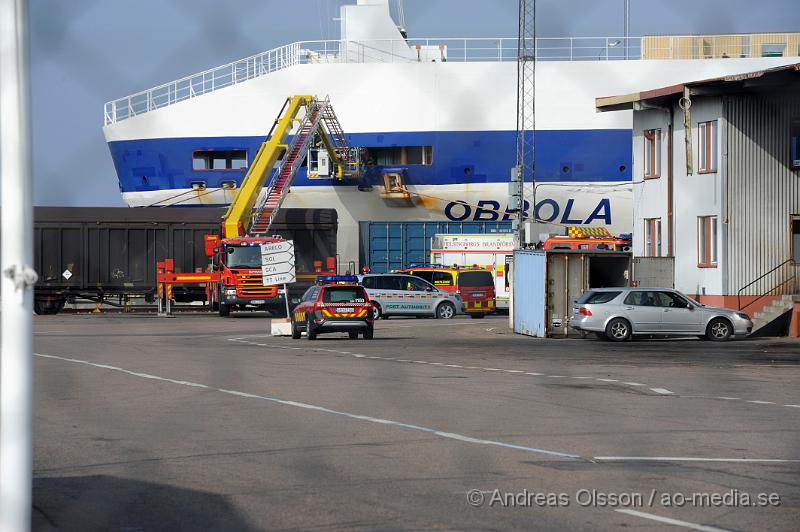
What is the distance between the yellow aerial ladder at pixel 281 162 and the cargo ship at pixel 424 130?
973 mm

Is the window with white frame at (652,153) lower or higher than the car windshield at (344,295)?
higher

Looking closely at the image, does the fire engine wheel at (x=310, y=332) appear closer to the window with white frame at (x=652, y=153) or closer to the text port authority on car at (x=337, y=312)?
the text port authority on car at (x=337, y=312)

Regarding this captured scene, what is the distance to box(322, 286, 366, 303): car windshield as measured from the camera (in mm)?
23438

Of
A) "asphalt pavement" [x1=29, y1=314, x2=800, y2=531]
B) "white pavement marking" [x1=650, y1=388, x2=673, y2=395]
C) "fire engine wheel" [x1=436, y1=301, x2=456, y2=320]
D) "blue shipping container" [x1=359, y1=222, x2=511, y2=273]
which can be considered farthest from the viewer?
"blue shipping container" [x1=359, y1=222, x2=511, y2=273]

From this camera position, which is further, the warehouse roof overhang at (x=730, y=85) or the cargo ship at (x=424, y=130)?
the cargo ship at (x=424, y=130)

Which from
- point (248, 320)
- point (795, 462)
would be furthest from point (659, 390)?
point (248, 320)

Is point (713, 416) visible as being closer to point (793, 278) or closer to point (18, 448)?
point (18, 448)

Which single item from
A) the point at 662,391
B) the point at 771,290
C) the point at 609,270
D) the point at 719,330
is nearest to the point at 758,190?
the point at 771,290

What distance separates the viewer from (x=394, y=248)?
39.9 metres

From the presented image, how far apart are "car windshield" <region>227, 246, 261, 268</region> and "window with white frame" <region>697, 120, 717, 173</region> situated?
13028mm

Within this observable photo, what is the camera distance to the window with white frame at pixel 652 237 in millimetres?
28391

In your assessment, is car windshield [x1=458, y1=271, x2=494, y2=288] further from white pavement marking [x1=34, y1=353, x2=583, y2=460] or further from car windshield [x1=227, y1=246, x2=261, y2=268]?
white pavement marking [x1=34, y1=353, x2=583, y2=460]

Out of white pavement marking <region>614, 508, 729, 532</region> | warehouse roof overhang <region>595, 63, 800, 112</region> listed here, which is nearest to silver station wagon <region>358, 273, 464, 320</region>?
warehouse roof overhang <region>595, 63, 800, 112</region>

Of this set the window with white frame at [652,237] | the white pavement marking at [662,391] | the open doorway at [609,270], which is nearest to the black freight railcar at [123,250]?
the window with white frame at [652,237]
